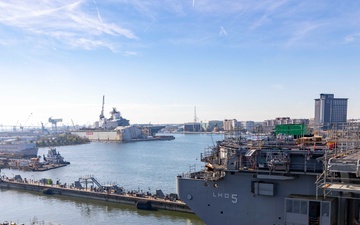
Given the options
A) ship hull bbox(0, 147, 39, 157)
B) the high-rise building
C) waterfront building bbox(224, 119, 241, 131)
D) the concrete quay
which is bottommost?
ship hull bbox(0, 147, 39, 157)

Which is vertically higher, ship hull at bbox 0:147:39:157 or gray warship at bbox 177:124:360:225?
gray warship at bbox 177:124:360:225

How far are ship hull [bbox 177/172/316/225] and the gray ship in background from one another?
319 feet

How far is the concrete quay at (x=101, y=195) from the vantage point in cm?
2327

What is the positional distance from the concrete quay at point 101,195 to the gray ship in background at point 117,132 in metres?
73.8

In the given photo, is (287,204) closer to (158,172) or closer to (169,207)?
(169,207)

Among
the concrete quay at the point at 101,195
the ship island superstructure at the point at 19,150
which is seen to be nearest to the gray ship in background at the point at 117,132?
the ship island superstructure at the point at 19,150

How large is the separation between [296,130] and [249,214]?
5.42 m

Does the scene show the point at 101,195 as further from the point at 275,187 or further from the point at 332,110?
the point at 332,110

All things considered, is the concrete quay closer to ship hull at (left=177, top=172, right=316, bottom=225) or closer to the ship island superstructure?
ship hull at (left=177, top=172, right=316, bottom=225)

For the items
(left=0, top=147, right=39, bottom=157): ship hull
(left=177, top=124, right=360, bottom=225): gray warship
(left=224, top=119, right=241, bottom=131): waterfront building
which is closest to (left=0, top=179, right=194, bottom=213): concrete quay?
(left=224, top=119, right=241, bottom=131): waterfront building

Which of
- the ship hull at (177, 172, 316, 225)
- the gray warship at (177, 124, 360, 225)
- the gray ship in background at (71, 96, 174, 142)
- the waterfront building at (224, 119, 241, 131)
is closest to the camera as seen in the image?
the gray warship at (177, 124, 360, 225)

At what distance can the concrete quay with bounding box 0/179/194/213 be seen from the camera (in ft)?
76.3

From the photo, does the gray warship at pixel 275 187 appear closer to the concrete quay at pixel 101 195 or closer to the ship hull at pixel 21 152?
the concrete quay at pixel 101 195

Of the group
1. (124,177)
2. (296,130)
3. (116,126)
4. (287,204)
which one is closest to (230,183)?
(287,204)
